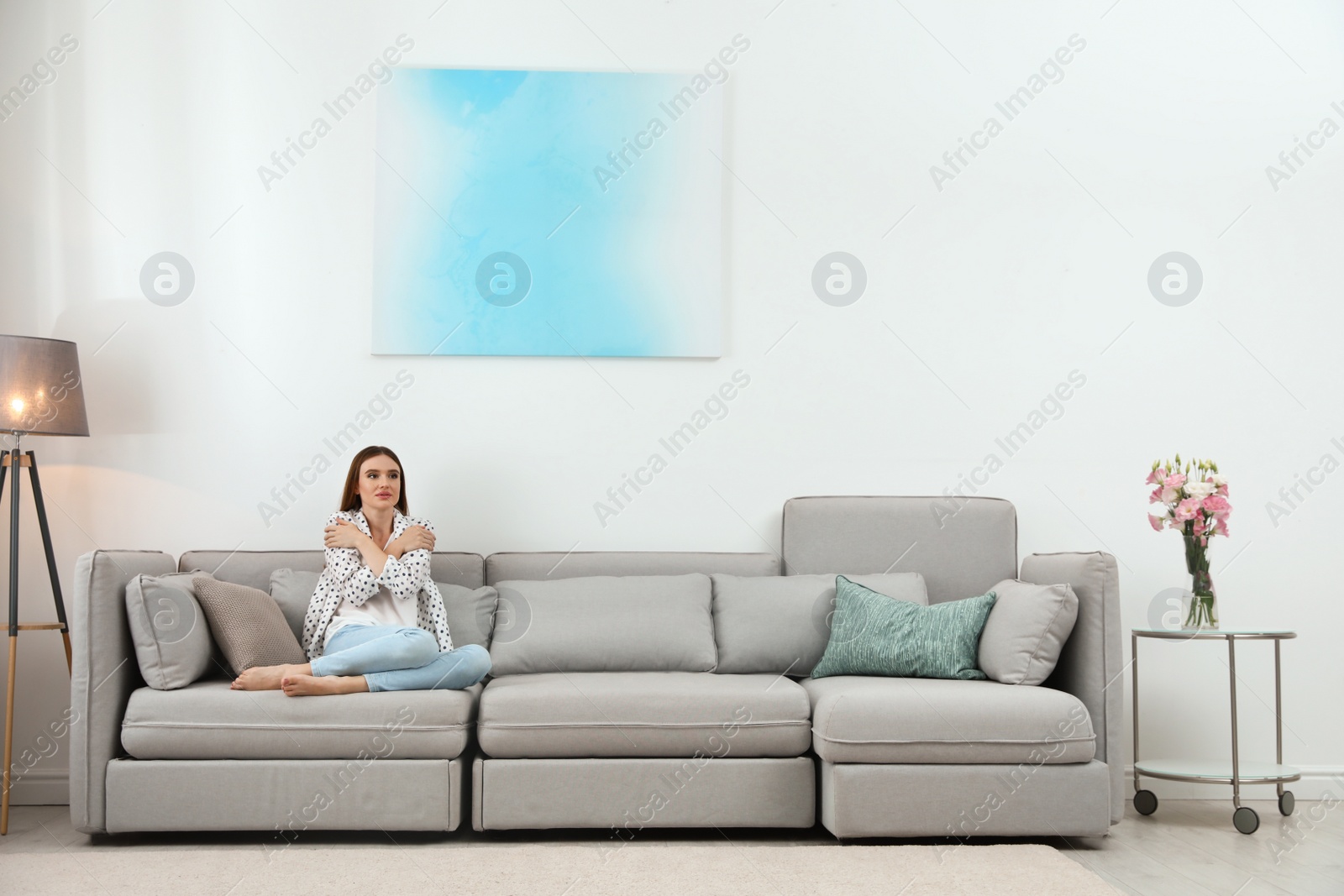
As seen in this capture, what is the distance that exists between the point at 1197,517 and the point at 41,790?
13.2ft

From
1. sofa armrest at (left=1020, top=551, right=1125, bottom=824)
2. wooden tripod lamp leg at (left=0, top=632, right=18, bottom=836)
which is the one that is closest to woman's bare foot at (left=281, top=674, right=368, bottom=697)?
wooden tripod lamp leg at (left=0, top=632, right=18, bottom=836)

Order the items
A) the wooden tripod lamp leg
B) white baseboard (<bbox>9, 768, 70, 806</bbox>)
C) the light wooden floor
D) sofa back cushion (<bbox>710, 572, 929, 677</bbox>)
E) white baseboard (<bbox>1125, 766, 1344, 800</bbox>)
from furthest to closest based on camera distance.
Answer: white baseboard (<bbox>1125, 766, 1344, 800</bbox>) → white baseboard (<bbox>9, 768, 70, 806</bbox>) → sofa back cushion (<bbox>710, 572, 929, 677</bbox>) → the wooden tripod lamp leg → the light wooden floor

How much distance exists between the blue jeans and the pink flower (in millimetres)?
2318

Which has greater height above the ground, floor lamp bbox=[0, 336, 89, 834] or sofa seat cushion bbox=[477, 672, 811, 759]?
floor lamp bbox=[0, 336, 89, 834]

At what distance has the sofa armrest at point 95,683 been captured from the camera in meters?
2.84

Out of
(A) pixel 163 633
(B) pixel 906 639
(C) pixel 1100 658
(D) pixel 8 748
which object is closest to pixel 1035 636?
(C) pixel 1100 658

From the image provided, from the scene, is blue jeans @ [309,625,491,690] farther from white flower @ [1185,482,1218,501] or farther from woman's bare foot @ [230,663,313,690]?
white flower @ [1185,482,1218,501]

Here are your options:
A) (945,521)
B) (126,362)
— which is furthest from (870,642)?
(126,362)

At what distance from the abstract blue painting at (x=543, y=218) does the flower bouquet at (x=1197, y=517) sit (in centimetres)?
164

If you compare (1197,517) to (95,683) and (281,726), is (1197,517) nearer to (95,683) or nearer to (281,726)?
(281,726)

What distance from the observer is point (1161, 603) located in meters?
3.85

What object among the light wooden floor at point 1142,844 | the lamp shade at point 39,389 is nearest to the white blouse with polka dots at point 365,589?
the light wooden floor at point 1142,844

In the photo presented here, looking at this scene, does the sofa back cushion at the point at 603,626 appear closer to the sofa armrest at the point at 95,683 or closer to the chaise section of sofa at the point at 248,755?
the chaise section of sofa at the point at 248,755

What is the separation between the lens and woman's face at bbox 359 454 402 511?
3410mm
